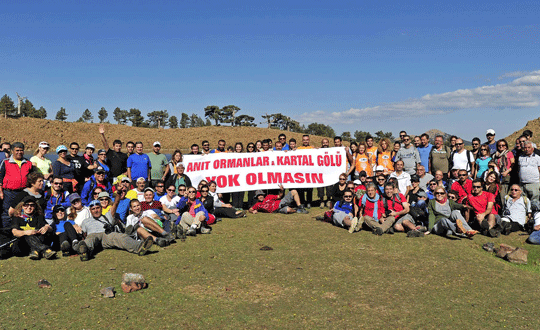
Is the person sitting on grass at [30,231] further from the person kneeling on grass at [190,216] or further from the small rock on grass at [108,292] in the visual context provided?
the person kneeling on grass at [190,216]

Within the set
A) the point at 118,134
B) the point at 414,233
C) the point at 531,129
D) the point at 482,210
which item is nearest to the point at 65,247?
the point at 414,233

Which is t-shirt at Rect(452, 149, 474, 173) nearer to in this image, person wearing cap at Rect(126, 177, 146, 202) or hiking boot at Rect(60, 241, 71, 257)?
person wearing cap at Rect(126, 177, 146, 202)

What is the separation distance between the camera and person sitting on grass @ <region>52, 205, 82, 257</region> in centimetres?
685

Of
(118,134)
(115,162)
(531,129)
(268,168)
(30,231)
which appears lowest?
(30,231)

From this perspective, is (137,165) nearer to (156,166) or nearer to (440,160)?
(156,166)

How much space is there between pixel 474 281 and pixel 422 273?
0.71 m

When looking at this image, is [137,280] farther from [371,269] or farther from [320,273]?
[371,269]

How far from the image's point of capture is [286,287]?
5293 mm

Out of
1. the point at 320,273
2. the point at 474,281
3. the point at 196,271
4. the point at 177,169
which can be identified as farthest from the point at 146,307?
the point at 177,169

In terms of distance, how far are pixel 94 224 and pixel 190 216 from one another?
2.16 m

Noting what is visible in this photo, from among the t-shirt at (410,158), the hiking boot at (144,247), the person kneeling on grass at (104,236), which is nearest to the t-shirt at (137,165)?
the person kneeling on grass at (104,236)

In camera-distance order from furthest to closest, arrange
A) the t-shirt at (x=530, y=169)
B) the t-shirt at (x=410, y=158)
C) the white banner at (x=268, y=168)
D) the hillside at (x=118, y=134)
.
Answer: the hillside at (x=118, y=134) < the white banner at (x=268, y=168) < the t-shirt at (x=410, y=158) < the t-shirt at (x=530, y=169)

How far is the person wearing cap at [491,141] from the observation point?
1064 centimetres

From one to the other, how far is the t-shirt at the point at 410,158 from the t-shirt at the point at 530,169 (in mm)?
2432
